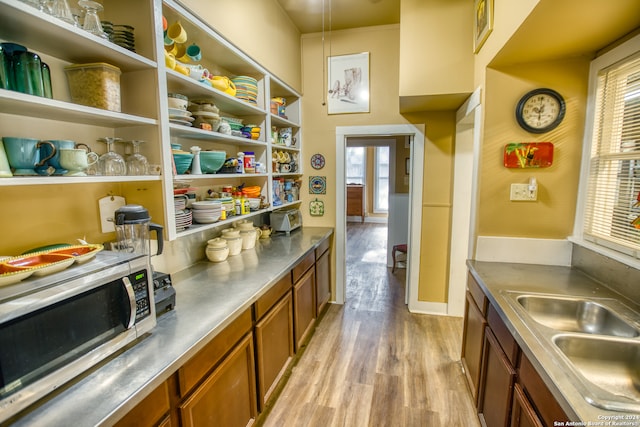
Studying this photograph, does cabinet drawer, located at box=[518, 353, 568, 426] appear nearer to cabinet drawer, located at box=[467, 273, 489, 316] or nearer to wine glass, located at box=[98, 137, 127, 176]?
cabinet drawer, located at box=[467, 273, 489, 316]

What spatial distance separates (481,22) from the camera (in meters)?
1.87

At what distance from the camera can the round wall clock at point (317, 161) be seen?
10.3 ft

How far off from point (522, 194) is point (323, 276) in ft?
5.94

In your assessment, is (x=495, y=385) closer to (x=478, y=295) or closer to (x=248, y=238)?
(x=478, y=295)

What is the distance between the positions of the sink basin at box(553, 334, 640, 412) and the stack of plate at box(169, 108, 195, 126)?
185 cm

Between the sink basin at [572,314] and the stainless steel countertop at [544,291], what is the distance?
0.06 m

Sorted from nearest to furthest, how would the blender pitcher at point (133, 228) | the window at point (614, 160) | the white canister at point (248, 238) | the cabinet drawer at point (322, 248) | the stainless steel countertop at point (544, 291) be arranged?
the stainless steel countertop at point (544, 291), the blender pitcher at point (133, 228), the window at point (614, 160), the white canister at point (248, 238), the cabinet drawer at point (322, 248)

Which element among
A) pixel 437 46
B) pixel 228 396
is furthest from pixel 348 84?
pixel 228 396

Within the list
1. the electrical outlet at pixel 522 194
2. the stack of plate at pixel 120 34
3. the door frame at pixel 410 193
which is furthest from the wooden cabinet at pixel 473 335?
the stack of plate at pixel 120 34

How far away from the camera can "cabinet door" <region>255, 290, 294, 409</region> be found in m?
1.66

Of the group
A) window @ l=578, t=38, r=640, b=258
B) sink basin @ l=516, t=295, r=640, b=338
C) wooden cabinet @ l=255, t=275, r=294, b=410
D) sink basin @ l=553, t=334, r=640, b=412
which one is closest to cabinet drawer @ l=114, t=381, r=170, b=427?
wooden cabinet @ l=255, t=275, r=294, b=410

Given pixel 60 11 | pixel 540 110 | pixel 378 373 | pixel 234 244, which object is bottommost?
pixel 378 373

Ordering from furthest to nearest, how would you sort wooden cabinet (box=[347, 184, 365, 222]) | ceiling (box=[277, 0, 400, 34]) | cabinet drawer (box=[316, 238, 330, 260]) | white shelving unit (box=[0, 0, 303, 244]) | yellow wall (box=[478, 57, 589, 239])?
1. wooden cabinet (box=[347, 184, 365, 222])
2. cabinet drawer (box=[316, 238, 330, 260])
3. ceiling (box=[277, 0, 400, 34])
4. yellow wall (box=[478, 57, 589, 239])
5. white shelving unit (box=[0, 0, 303, 244])

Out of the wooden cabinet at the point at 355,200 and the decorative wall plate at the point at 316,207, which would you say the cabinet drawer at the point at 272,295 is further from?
the wooden cabinet at the point at 355,200
